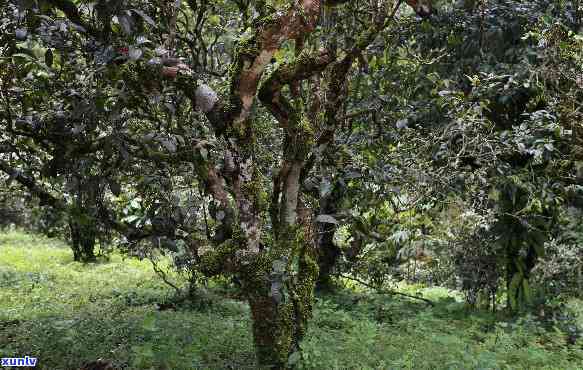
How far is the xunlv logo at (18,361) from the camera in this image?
3832mm

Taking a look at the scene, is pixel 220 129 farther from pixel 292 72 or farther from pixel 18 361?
pixel 18 361

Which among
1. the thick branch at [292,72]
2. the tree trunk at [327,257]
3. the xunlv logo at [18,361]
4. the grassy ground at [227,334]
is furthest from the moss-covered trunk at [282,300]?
the tree trunk at [327,257]

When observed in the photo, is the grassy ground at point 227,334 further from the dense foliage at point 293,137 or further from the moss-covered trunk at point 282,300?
the dense foliage at point 293,137

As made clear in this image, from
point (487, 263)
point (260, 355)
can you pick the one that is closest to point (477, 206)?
point (487, 263)

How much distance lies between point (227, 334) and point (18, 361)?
1.65 meters

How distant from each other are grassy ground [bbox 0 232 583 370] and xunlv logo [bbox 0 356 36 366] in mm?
87

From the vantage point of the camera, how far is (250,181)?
333 centimetres

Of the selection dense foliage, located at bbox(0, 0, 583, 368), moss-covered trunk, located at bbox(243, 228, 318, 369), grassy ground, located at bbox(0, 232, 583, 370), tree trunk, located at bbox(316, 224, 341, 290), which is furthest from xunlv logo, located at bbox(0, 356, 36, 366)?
tree trunk, located at bbox(316, 224, 341, 290)

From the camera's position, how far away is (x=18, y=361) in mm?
3947

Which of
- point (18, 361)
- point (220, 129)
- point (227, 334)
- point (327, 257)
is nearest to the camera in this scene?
point (220, 129)

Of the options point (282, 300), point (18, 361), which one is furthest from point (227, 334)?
point (282, 300)

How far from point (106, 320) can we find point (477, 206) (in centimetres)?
419

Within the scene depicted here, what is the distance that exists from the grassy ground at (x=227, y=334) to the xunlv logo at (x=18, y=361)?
0.09m

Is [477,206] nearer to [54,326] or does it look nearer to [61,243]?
[54,326]
